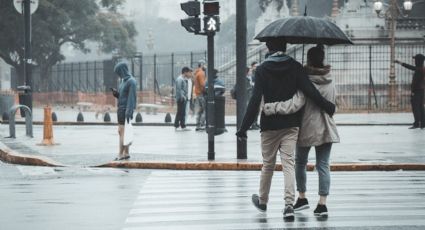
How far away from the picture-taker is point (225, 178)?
13.1 meters

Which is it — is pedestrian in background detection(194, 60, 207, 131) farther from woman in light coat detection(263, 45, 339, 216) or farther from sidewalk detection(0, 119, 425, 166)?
woman in light coat detection(263, 45, 339, 216)

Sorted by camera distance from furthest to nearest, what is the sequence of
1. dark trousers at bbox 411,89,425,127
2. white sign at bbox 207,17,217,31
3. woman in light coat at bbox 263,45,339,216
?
dark trousers at bbox 411,89,425,127 → white sign at bbox 207,17,217,31 → woman in light coat at bbox 263,45,339,216

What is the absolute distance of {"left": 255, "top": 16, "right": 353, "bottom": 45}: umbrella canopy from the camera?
9.30m

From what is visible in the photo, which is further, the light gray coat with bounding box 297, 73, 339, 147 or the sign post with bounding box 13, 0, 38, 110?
the sign post with bounding box 13, 0, 38, 110

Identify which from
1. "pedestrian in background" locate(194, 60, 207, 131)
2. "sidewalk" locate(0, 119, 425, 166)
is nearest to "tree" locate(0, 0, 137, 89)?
"sidewalk" locate(0, 119, 425, 166)

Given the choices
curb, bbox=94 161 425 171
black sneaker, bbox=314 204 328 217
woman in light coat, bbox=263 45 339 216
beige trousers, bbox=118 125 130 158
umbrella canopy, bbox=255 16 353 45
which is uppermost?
umbrella canopy, bbox=255 16 353 45

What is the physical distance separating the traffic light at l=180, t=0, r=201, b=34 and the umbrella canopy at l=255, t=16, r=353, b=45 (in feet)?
18.1

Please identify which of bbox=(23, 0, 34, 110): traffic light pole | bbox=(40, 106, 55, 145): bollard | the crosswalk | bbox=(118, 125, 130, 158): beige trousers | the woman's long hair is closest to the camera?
the crosswalk

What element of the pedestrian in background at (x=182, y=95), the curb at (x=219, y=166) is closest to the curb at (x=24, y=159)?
the curb at (x=219, y=166)

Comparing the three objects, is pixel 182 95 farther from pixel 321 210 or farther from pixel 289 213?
pixel 289 213

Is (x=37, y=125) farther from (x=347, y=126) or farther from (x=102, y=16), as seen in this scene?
(x=102, y=16)

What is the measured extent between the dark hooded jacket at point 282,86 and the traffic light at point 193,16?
613cm

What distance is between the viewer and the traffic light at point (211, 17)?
49.0ft

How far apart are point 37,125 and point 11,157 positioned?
47.2ft
